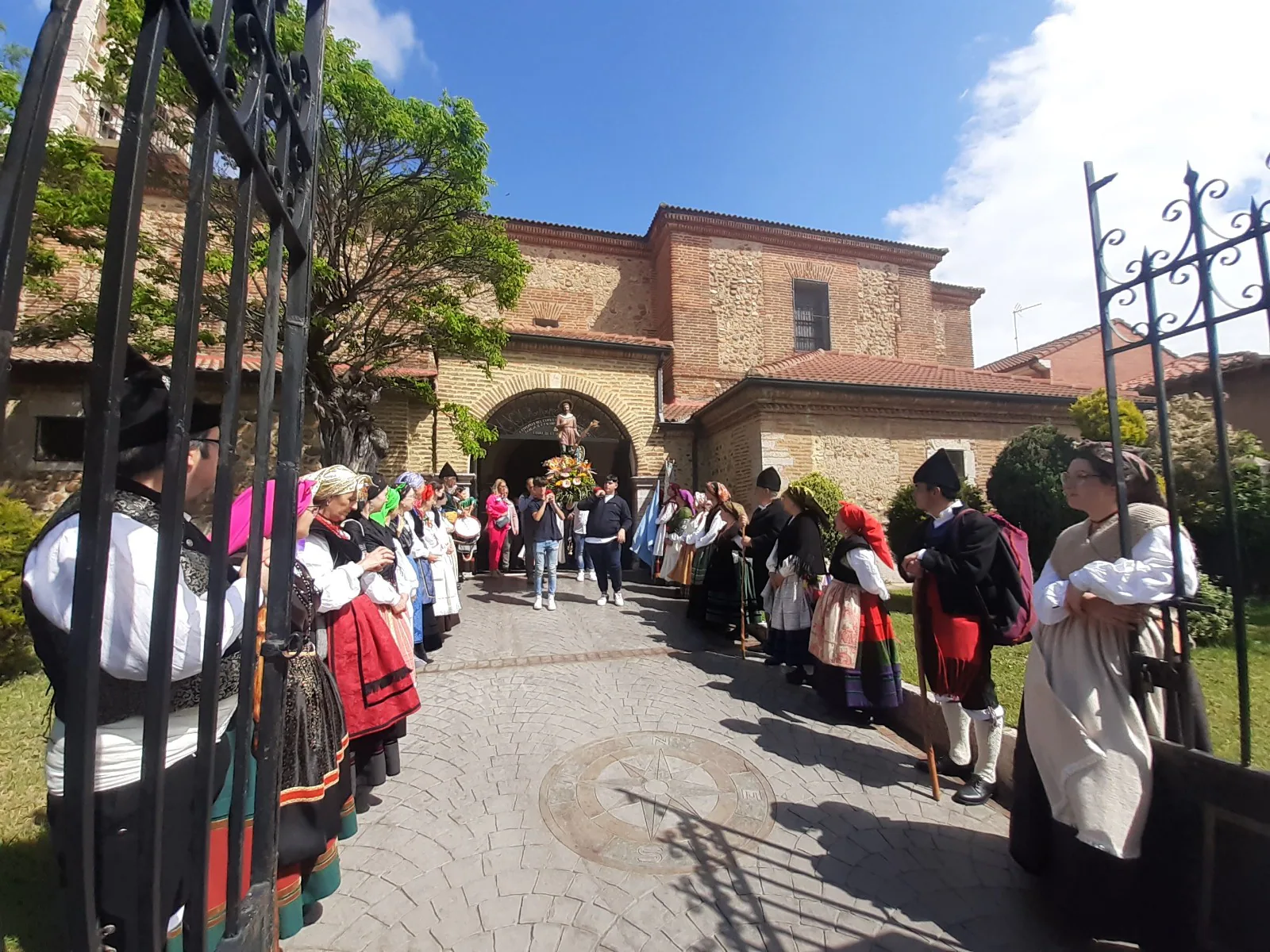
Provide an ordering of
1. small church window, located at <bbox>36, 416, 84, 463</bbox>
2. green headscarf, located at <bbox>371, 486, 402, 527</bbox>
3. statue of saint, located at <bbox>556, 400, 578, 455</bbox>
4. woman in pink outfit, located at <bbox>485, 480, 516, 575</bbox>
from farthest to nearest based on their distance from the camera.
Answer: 1. woman in pink outfit, located at <bbox>485, 480, 516, 575</bbox>
2. statue of saint, located at <bbox>556, 400, 578, 455</bbox>
3. small church window, located at <bbox>36, 416, 84, 463</bbox>
4. green headscarf, located at <bbox>371, 486, 402, 527</bbox>

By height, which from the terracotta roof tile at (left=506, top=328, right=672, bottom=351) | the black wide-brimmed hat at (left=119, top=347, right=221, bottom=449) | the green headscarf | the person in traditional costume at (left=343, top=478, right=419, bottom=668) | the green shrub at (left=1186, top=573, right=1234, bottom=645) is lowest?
the green shrub at (left=1186, top=573, right=1234, bottom=645)

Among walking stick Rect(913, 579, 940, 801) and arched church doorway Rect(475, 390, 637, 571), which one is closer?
walking stick Rect(913, 579, 940, 801)

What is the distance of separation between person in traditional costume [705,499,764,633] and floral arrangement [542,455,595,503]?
10.5 ft

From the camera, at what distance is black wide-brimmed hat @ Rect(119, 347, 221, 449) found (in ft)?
4.91

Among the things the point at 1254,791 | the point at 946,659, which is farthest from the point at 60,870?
the point at 946,659

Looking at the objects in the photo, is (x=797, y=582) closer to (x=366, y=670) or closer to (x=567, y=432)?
(x=366, y=670)

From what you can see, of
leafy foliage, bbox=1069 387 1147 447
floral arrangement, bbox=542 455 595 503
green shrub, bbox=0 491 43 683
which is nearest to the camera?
green shrub, bbox=0 491 43 683

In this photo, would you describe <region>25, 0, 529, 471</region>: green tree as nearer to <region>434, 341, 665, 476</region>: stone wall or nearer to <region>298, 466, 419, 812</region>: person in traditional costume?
<region>434, 341, 665, 476</region>: stone wall

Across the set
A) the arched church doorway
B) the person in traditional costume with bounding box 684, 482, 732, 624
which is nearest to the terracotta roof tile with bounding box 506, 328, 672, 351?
the arched church doorway

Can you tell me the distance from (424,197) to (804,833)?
1039 centimetres

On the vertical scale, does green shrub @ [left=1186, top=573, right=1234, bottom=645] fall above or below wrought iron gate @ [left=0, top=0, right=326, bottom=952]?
below

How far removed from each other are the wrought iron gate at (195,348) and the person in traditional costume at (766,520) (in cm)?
520

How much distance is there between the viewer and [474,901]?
258 centimetres

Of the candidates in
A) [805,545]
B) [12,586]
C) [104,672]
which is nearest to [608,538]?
[805,545]
